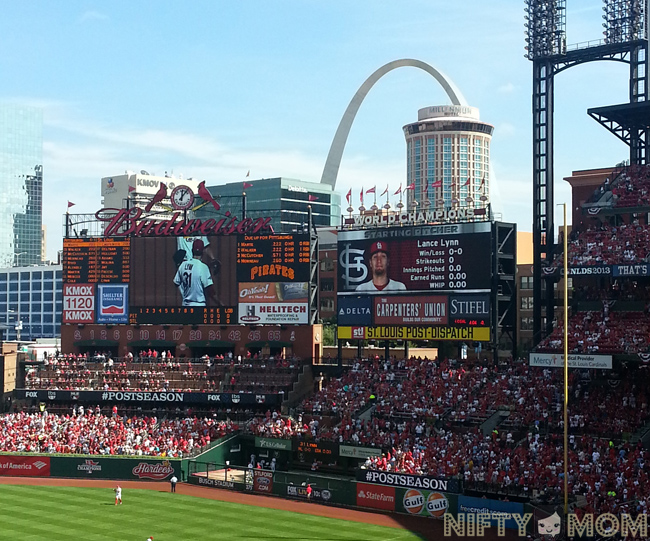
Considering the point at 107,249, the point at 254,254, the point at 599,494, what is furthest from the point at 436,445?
the point at 107,249

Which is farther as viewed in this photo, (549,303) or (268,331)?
(268,331)

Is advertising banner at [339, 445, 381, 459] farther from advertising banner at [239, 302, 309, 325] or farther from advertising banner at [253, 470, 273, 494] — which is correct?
advertising banner at [239, 302, 309, 325]

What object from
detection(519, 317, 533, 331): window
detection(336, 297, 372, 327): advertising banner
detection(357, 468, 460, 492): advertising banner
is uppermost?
detection(336, 297, 372, 327): advertising banner

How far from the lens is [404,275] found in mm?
52844

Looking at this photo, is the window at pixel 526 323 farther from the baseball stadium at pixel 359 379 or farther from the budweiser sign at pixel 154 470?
the budweiser sign at pixel 154 470

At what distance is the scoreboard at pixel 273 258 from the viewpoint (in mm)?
56094

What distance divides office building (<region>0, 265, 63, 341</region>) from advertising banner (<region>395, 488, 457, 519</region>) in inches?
4862

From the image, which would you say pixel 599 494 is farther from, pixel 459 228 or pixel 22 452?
pixel 22 452

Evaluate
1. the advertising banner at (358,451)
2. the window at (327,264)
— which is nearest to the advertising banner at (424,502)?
the advertising banner at (358,451)

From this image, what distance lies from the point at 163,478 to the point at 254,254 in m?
15.5

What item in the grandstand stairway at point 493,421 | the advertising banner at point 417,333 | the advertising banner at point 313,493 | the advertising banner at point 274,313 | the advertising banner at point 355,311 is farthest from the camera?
the advertising banner at point 274,313

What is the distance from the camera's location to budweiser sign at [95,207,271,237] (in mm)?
57375
